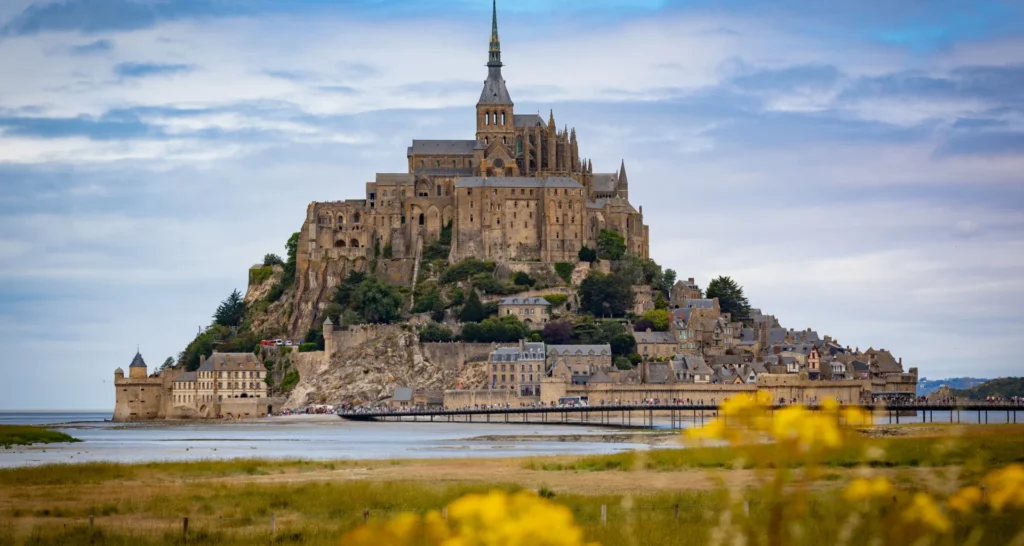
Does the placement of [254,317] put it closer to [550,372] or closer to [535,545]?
[550,372]

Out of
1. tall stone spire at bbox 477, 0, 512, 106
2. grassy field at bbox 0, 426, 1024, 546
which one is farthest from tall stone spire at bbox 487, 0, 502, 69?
grassy field at bbox 0, 426, 1024, 546

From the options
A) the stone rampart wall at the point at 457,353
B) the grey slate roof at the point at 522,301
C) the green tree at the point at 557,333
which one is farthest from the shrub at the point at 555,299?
the stone rampart wall at the point at 457,353

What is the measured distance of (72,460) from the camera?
63406 mm

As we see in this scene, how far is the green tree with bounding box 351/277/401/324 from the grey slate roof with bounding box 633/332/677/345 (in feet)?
76.3

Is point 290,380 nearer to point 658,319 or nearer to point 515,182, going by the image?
point 515,182

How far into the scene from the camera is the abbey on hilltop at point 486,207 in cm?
13688

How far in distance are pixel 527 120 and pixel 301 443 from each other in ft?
243

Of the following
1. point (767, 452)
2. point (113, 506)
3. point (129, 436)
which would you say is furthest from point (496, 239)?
point (767, 452)

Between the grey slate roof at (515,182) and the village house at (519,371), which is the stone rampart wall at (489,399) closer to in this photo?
the village house at (519,371)

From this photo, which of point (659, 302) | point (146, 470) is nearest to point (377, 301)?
point (659, 302)

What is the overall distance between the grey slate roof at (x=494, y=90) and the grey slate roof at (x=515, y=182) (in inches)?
559

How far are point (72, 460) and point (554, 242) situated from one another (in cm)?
7874

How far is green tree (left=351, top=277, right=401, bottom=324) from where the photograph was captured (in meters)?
132

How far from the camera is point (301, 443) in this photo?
83688 millimetres
